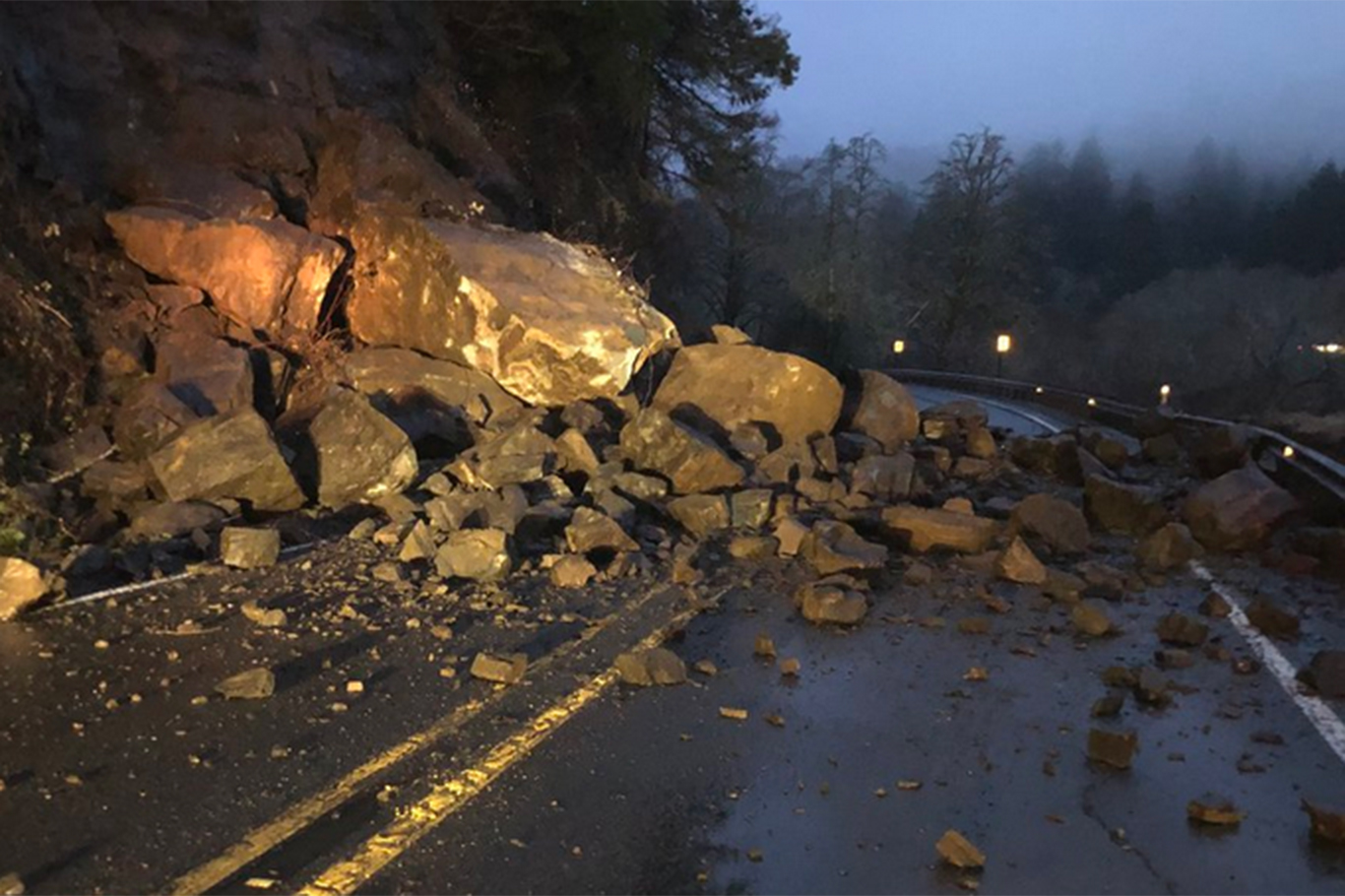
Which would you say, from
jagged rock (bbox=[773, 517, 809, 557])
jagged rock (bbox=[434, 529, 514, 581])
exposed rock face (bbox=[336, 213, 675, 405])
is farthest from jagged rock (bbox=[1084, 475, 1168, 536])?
jagged rock (bbox=[434, 529, 514, 581])

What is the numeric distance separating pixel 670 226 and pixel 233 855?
21.3m

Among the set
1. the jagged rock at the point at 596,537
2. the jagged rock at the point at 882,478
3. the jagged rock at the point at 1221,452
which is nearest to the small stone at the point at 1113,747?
the jagged rock at the point at 596,537

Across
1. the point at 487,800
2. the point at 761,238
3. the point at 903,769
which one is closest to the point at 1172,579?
the point at 903,769

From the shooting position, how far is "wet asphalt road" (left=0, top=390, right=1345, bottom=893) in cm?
358

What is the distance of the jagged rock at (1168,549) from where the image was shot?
8344 mm

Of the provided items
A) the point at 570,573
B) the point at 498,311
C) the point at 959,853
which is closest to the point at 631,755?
the point at 959,853

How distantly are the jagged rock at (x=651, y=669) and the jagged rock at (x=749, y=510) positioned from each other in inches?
137

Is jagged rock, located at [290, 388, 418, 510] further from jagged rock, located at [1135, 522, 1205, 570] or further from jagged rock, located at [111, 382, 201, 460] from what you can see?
jagged rock, located at [1135, 522, 1205, 570]

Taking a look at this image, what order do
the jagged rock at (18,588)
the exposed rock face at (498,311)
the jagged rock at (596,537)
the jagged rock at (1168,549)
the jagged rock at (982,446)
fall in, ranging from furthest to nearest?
the jagged rock at (982,446) < the exposed rock face at (498,311) < the jagged rock at (1168,549) < the jagged rock at (596,537) < the jagged rock at (18,588)

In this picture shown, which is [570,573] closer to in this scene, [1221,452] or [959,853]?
[959,853]

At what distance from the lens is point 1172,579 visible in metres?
8.00

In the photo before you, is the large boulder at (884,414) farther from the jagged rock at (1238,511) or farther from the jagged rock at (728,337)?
the jagged rock at (1238,511)

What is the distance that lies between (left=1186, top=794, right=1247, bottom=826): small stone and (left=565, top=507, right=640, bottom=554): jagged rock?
4.36 m

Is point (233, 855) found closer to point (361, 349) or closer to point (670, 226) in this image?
point (361, 349)
